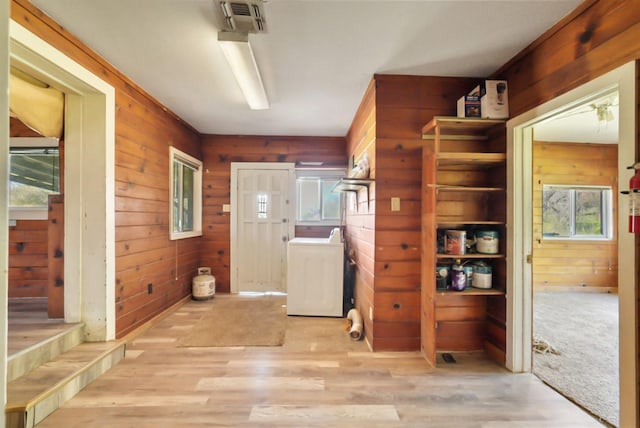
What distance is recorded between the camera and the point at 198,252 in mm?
4129

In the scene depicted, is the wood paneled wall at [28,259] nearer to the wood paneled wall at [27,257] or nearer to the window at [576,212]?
the wood paneled wall at [27,257]

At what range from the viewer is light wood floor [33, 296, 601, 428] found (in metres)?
1.58

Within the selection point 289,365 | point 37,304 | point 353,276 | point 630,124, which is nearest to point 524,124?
point 630,124

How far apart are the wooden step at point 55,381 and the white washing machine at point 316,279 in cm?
168

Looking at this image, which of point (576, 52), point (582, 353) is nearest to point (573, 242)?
point (582, 353)

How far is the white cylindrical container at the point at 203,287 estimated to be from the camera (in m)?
3.75

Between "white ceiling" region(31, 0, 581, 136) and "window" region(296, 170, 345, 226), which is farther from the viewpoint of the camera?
"window" region(296, 170, 345, 226)

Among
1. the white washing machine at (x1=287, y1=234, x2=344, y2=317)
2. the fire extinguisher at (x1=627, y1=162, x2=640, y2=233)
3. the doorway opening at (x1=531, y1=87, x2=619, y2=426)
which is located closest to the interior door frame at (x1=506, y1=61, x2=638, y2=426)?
the fire extinguisher at (x1=627, y1=162, x2=640, y2=233)

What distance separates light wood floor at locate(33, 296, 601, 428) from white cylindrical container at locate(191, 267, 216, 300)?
1352 mm

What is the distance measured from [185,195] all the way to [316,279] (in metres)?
2.26

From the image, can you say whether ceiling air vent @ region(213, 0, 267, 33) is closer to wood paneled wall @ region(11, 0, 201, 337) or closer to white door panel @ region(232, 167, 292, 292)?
wood paneled wall @ region(11, 0, 201, 337)

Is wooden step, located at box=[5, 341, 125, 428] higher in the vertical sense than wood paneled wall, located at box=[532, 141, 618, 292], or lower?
lower

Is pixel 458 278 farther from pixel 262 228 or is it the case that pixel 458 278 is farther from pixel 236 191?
pixel 236 191

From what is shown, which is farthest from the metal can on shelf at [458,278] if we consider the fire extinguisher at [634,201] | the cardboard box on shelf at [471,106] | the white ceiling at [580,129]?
the white ceiling at [580,129]
